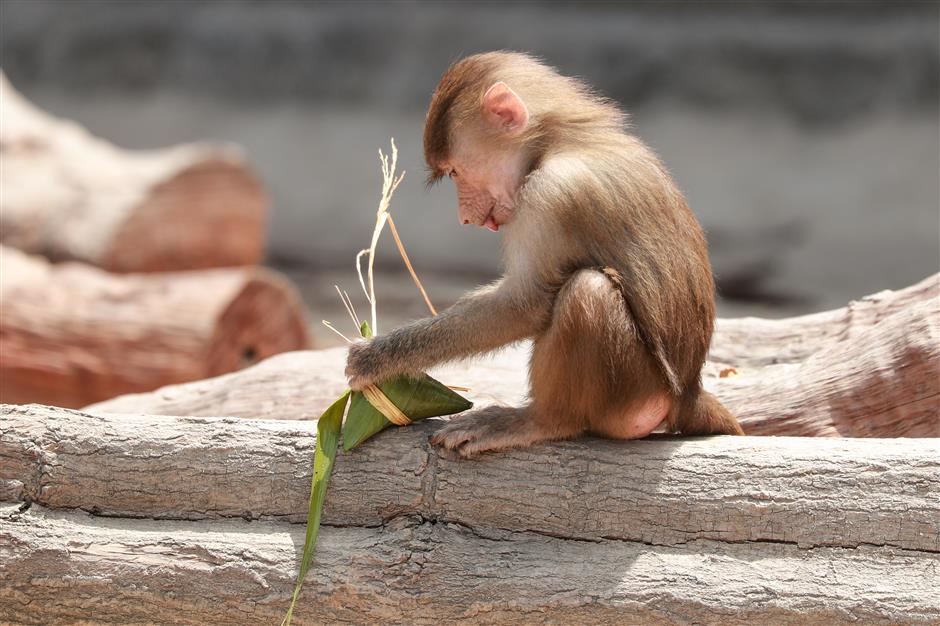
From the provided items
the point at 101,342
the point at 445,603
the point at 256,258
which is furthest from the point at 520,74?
the point at 256,258

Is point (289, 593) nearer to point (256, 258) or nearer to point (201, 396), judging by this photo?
point (201, 396)

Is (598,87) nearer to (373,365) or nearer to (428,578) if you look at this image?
(373,365)

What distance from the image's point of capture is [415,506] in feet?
12.4

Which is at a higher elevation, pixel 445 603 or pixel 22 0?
pixel 22 0

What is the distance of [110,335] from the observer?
7.40m

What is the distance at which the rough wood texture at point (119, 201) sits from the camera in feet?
27.9

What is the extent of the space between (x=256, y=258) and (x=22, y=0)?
1025 centimetres

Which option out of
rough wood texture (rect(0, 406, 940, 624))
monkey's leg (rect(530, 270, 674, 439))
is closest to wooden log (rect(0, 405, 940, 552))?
rough wood texture (rect(0, 406, 940, 624))

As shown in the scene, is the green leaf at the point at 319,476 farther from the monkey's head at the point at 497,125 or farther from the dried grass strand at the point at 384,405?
the monkey's head at the point at 497,125

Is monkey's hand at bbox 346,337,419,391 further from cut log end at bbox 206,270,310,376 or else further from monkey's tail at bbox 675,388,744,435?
cut log end at bbox 206,270,310,376

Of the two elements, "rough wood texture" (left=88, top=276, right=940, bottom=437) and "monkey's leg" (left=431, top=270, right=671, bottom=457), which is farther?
"rough wood texture" (left=88, top=276, right=940, bottom=437)

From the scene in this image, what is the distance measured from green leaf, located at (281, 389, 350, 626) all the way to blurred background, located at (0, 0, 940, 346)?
26.1 feet

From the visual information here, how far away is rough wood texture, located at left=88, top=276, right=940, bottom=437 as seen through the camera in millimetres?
4535

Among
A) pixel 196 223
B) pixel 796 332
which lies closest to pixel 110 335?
pixel 196 223
